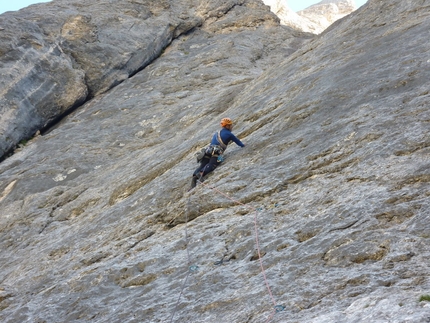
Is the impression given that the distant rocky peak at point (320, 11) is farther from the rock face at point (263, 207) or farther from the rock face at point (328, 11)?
the rock face at point (263, 207)

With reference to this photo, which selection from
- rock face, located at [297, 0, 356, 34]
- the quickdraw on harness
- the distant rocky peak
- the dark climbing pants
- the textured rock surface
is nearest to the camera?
the dark climbing pants

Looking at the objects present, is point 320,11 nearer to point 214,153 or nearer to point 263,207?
point 214,153

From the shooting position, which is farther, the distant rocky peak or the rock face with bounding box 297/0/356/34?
the rock face with bounding box 297/0/356/34

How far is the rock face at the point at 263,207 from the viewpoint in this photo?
7.13m

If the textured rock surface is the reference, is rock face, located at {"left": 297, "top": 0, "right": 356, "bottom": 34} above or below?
below

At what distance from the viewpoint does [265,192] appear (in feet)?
35.3

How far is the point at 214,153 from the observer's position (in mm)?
13234

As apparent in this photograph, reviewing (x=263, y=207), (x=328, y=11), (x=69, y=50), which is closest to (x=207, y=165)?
(x=263, y=207)

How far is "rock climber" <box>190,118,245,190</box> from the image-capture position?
13.0m

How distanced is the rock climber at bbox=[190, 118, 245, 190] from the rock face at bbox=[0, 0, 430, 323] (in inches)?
12.3

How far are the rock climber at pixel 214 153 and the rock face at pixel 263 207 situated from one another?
313mm

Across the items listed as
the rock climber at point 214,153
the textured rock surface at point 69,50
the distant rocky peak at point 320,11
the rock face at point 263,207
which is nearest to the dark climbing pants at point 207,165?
the rock climber at point 214,153

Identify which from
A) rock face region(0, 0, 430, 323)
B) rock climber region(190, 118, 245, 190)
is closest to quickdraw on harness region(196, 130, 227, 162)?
rock climber region(190, 118, 245, 190)

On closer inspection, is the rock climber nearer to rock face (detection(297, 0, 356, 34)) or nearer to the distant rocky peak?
the distant rocky peak
